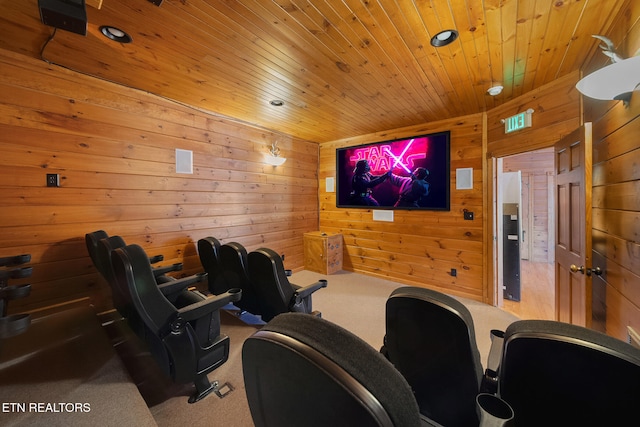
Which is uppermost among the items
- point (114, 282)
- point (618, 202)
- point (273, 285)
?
point (618, 202)

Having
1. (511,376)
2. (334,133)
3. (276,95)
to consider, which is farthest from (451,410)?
(334,133)

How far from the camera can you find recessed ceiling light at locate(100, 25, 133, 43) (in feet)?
5.81

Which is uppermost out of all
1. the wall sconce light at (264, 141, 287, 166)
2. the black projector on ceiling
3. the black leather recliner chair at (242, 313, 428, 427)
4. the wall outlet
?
the black projector on ceiling

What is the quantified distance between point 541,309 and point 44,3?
17.1 feet

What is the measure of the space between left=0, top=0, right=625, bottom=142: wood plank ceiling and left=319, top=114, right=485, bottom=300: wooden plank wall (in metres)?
0.73

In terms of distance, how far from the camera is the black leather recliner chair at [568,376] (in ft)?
2.16

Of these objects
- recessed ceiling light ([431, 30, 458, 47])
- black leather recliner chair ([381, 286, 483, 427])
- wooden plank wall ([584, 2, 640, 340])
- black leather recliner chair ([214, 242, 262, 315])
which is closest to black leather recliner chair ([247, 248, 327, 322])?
black leather recliner chair ([214, 242, 262, 315])

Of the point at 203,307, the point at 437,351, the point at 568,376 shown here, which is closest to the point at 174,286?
→ the point at 203,307

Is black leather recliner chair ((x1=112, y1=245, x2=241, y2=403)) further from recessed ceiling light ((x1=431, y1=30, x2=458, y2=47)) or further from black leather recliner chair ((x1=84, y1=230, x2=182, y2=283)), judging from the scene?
recessed ceiling light ((x1=431, y1=30, x2=458, y2=47))

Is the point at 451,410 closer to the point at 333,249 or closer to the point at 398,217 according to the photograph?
the point at 398,217

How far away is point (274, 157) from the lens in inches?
165

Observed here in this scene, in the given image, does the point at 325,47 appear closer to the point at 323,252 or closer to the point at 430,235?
the point at 430,235

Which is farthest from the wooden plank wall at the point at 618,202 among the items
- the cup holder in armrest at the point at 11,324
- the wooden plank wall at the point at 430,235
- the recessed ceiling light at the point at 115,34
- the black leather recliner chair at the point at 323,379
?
the cup holder in armrest at the point at 11,324

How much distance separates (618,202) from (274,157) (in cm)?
378
